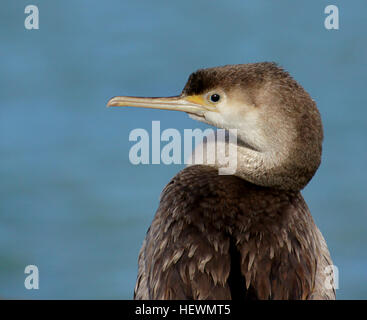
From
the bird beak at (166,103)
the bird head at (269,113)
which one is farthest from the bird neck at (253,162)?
the bird beak at (166,103)

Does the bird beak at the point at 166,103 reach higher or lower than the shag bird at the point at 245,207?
higher

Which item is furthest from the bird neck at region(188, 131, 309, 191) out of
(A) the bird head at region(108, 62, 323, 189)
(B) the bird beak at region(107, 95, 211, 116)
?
(B) the bird beak at region(107, 95, 211, 116)

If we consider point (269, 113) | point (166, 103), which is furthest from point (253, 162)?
point (166, 103)

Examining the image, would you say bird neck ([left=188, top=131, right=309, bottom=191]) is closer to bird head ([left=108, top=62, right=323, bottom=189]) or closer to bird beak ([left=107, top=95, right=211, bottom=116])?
bird head ([left=108, top=62, right=323, bottom=189])

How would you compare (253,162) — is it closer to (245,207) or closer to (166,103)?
(245,207)

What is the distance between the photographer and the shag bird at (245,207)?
5.45 metres

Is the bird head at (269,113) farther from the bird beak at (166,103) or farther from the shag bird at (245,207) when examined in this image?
the bird beak at (166,103)

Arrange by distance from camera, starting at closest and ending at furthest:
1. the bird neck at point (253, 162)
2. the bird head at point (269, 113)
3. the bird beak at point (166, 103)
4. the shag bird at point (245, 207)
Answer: the shag bird at point (245, 207) → the bird head at point (269, 113) → the bird neck at point (253, 162) → the bird beak at point (166, 103)

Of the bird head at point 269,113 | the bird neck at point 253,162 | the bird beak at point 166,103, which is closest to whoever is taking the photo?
the bird head at point 269,113

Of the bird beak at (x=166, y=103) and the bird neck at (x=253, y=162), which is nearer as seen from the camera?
the bird neck at (x=253, y=162)

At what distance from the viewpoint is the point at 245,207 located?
5801mm

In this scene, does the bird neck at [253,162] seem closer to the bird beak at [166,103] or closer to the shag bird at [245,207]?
the shag bird at [245,207]
